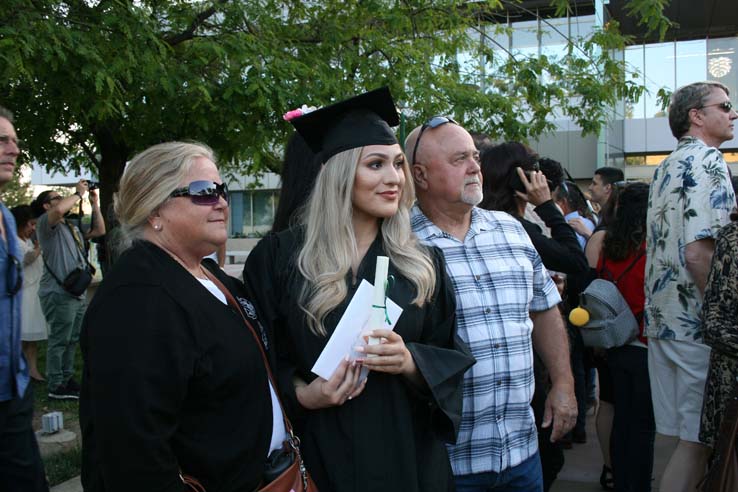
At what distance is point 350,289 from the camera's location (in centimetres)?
215

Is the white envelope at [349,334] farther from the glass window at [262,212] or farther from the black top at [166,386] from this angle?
the glass window at [262,212]

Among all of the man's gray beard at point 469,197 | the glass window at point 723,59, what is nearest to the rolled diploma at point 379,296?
the man's gray beard at point 469,197

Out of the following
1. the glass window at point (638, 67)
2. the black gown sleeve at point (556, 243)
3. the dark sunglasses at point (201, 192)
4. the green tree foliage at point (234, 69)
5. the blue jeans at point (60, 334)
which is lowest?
the blue jeans at point (60, 334)

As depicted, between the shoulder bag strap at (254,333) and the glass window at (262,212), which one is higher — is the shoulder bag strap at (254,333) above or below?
below

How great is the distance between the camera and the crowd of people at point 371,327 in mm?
1780

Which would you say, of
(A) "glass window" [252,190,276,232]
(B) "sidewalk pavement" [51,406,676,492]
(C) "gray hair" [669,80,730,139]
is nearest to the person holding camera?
(B) "sidewalk pavement" [51,406,676,492]

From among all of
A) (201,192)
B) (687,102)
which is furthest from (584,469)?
(201,192)

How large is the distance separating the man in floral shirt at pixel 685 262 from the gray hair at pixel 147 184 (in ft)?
8.32

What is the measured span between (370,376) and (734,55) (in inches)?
907

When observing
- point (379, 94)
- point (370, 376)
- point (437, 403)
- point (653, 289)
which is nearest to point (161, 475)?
point (370, 376)

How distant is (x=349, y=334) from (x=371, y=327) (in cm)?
7

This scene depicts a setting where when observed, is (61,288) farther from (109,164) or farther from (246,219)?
(246,219)

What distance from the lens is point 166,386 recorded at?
1697mm

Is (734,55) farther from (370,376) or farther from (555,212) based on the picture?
(370,376)
